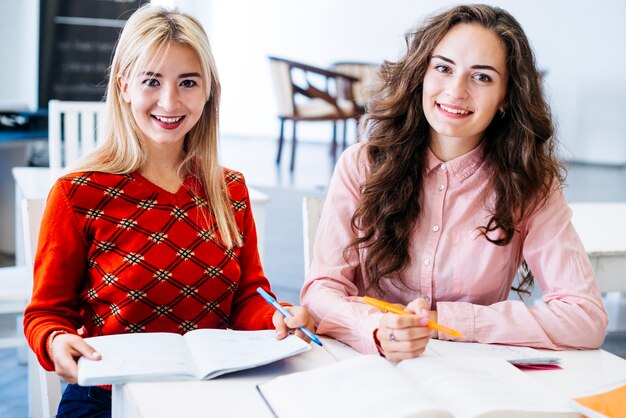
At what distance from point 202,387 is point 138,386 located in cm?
8

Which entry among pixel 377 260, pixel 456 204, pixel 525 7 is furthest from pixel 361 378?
pixel 525 7

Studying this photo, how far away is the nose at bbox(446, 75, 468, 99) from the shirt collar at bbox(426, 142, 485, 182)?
0.43ft

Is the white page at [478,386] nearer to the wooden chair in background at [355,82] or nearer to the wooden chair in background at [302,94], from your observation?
the wooden chair in background at [355,82]

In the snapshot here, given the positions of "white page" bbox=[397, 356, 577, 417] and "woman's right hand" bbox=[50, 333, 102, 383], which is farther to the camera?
"woman's right hand" bbox=[50, 333, 102, 383]

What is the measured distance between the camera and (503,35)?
1409mm

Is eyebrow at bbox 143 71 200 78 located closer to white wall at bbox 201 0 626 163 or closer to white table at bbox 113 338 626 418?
white table at bbox 113 338 626 418

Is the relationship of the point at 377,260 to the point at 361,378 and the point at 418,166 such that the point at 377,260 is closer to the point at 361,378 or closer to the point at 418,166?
the point at 418,166

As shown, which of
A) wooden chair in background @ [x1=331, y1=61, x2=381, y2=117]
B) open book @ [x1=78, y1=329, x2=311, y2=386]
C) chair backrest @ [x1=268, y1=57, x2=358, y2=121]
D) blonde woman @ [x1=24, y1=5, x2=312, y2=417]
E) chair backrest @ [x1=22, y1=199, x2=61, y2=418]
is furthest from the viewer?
wooden chair in background @ [x1=331, y1=61, x2=381, y2=117]

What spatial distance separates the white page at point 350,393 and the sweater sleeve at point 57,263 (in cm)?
50

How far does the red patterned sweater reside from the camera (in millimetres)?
1300

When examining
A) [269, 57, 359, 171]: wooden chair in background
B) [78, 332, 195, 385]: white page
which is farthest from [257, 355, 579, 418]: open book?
[269, 57, 359, 171]: wooden chair in background

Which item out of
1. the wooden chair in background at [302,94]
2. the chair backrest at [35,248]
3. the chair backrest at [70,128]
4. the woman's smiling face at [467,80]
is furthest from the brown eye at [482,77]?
the wooden chair in background at [302,94]

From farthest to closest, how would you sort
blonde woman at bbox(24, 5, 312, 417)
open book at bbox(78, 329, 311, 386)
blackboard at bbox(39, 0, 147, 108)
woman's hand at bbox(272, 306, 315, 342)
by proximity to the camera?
1. blackboard at bbox(39, 0, 147, 108)
2. blonde woman at bbox(24, 5, 312, 417)
3. woman's hand at bbox(272, 306, 315, 342)
4. open book at bbox(78, 329, 311, 386)

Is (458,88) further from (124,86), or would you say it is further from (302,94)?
(302,94)
